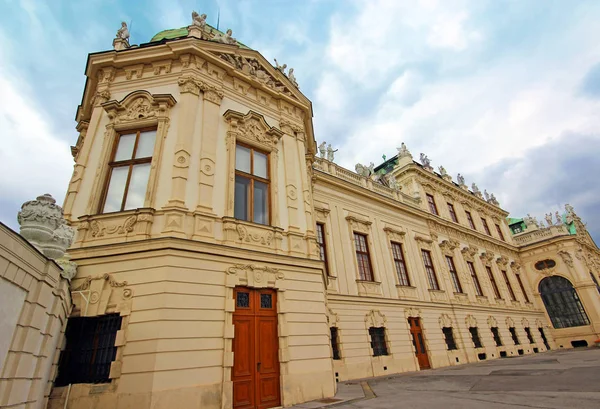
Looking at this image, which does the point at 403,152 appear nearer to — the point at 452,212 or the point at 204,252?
the point at 452,212

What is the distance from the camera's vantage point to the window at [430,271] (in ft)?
65.6

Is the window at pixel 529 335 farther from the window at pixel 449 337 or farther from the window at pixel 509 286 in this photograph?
the window at pixel 449 337

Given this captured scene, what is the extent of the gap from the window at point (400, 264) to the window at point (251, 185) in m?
11.7

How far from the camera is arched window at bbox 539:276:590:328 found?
1086 inches

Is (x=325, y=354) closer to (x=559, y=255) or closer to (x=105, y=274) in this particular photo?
(x=105, y=274)

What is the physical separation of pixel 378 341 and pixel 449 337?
6417mm

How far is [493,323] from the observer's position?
73.5 ft

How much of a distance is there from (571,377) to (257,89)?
12.6m

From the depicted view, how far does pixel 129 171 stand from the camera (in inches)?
328

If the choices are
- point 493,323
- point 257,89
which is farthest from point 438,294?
point 257,89

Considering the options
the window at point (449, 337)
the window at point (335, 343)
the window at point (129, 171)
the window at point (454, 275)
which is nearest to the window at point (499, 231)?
the window at point (454, 275)

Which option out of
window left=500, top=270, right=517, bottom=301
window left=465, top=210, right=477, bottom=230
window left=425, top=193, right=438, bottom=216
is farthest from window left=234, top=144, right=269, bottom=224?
window left=500, top=270, right=517, bottom=301

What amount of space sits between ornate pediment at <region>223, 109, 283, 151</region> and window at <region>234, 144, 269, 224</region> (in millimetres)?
288

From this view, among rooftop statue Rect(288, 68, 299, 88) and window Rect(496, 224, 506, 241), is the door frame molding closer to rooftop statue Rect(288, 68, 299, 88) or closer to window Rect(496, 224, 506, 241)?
rooftop statue Rect(288, 68, 299, 88)
